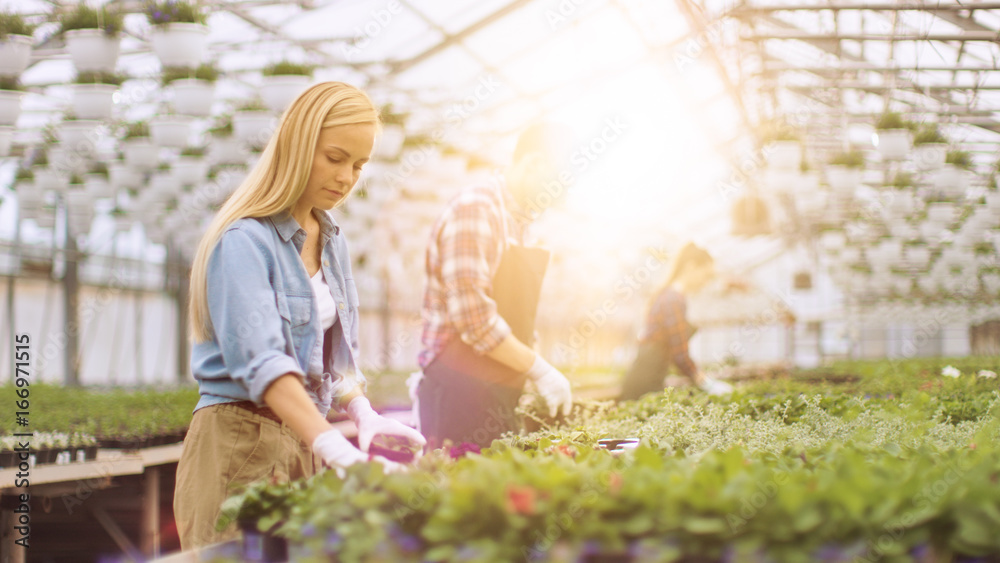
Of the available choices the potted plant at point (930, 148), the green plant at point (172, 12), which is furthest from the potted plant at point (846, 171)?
the green plant at point (172, 12)

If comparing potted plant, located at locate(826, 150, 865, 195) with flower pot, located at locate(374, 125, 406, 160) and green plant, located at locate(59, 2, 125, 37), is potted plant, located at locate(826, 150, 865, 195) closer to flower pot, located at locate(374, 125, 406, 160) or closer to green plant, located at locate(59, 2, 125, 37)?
flower pot, located at locate(374, 125, 406, 160)

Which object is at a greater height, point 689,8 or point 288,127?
point 689,8

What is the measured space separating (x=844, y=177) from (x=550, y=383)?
6.09 meters

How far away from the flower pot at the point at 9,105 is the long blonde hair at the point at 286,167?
3.82 m

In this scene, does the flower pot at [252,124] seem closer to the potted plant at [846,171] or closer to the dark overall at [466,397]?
the dark overall at [466,397]

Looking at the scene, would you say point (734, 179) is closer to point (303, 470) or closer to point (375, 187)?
point (375, 187)

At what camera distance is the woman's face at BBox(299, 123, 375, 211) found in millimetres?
1484

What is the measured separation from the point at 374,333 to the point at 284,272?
14.5 meters

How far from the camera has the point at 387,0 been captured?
6.95 m

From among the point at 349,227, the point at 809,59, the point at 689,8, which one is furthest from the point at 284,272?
the point at 809,59

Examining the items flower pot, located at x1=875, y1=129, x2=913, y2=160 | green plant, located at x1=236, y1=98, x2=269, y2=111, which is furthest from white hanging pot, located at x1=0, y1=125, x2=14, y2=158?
flower pot, located at x1=875, y1=129, x2=913, y2=160

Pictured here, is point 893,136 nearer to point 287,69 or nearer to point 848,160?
point 848,160

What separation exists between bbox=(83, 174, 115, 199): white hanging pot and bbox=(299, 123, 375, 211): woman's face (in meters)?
6.77

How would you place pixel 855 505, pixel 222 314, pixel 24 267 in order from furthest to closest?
pixel 24 267 < pixel 222 314 < pixel 855 505
